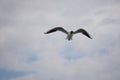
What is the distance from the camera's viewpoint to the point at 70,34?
119 ft

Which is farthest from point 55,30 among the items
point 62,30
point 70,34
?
point 70,34

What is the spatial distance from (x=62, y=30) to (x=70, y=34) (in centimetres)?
370

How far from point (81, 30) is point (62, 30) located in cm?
463

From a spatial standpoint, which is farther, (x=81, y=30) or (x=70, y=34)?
(x=81, y=30)

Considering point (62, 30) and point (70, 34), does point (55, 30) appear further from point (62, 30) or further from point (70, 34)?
point (70, 34)

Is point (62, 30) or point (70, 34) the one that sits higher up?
point (62, 30)

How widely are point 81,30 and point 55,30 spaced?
605 centimetres

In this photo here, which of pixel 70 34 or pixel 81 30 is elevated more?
pixel 81 30

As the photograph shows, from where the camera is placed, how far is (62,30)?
130 feet

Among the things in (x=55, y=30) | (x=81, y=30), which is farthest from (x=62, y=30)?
(x=81, y=30)

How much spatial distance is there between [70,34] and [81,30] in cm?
611

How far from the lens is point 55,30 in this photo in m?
39.2

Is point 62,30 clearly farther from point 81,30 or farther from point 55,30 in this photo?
point 81,30
